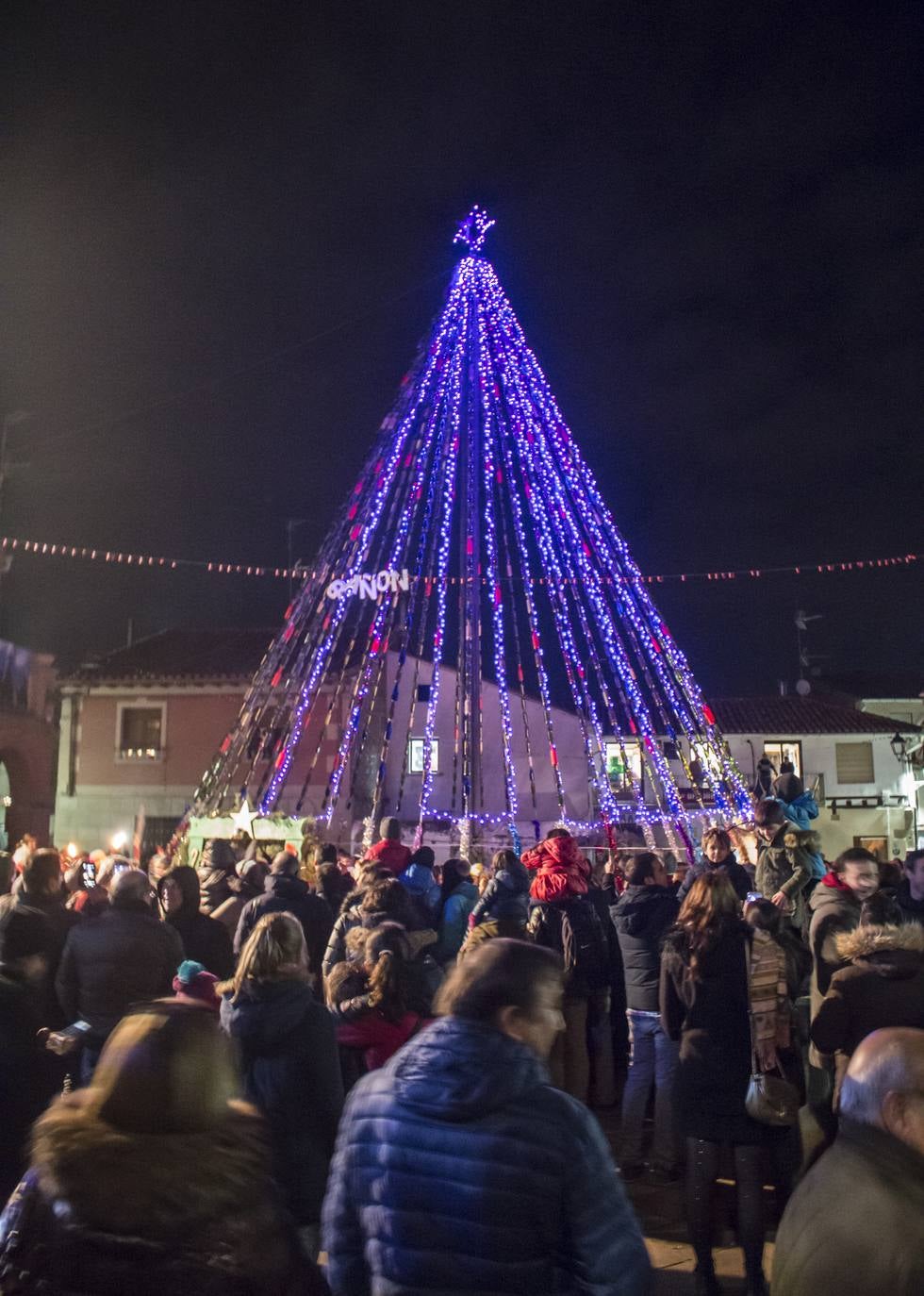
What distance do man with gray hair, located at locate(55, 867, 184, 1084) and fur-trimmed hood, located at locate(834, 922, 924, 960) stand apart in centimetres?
319

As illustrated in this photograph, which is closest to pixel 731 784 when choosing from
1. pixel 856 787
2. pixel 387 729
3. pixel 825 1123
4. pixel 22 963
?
pixel 387 729

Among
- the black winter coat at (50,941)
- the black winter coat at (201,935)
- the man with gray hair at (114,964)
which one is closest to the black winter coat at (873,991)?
the man with gray hair at (114,964)

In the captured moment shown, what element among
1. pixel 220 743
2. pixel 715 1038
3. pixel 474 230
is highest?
pixel 474 230

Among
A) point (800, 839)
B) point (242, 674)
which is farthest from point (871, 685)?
point (800, 839)

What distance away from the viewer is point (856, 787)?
111ft

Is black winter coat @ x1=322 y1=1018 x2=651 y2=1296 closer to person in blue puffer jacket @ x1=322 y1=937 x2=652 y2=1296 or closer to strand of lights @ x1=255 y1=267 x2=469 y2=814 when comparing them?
person in blue puffer jacket @ x1=322 y1=937 x2=652 y2=1296

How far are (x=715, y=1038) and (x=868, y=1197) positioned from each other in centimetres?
256

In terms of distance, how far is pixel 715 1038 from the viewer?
454 cm

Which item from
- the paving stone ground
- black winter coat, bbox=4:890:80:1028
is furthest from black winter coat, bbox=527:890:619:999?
black winter coat, bbox=4:890:80:1028

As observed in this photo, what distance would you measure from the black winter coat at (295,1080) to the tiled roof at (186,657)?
2399 centimetres

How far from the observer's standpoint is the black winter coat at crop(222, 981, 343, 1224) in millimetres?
3711

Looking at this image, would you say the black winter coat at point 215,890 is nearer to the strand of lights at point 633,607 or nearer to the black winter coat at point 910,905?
the black winter coat at point 910,905

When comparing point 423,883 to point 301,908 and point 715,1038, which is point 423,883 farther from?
point 715,1038

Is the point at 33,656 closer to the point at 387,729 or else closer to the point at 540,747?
the point at 540,747
